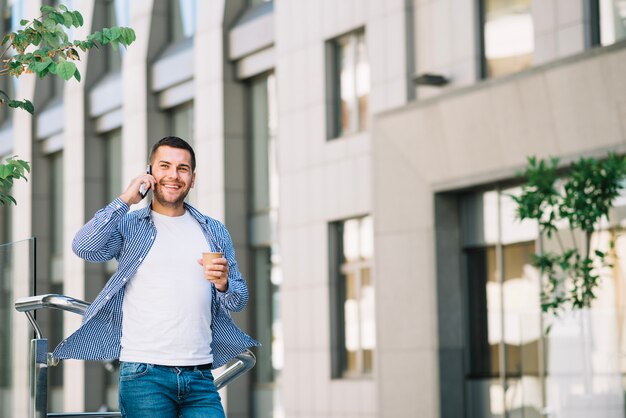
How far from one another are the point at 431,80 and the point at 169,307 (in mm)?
15014

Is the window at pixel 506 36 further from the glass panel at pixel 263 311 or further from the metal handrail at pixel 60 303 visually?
the metal handrail at pixel 60 303

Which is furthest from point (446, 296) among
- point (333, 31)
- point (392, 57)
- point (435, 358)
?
point (333, 31)

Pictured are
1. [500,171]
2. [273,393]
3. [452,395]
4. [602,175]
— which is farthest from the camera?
[273,393]

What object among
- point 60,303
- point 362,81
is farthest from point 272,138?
A: point 60,303

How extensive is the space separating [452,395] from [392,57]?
18.3 feet

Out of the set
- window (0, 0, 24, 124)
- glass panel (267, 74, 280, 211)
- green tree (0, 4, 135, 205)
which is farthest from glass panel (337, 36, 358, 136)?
window (0, 0, 24, 124)

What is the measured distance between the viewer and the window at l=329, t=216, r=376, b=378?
22625mm

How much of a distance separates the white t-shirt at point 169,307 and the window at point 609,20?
12.7m

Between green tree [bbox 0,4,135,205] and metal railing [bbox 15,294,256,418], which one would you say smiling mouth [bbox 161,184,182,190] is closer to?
metal railing [bbox 15,294,256,418]

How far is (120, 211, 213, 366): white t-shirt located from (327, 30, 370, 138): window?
1702cm

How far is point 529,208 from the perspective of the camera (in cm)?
1521

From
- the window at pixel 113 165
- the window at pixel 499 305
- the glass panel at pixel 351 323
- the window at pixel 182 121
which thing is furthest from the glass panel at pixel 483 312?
the window at pixel 113 165

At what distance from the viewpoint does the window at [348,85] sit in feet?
74.8

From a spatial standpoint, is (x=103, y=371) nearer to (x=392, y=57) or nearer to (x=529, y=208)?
(x=392, y=57)
